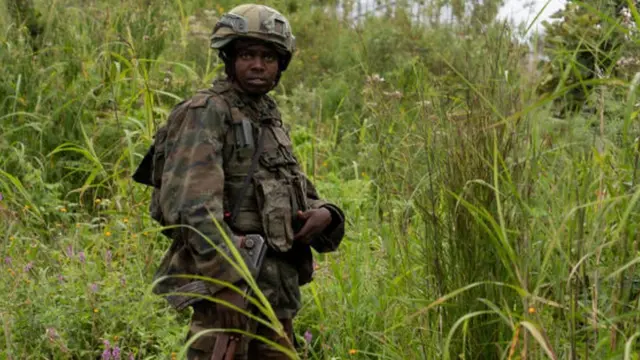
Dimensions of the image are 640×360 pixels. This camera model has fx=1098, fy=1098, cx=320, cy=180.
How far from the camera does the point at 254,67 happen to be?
3590 mm

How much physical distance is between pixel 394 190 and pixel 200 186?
231 centimetres

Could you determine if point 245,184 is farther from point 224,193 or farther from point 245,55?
point 245,55

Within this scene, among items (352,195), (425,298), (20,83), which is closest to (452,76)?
(352,195)

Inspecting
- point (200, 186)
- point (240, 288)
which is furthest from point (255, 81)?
point (240, 288)

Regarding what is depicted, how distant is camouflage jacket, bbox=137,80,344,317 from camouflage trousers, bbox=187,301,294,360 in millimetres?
91

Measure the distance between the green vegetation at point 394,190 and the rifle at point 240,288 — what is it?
0.29 metres

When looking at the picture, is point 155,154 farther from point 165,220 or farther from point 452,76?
point 452,76

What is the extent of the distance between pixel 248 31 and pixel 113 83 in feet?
11.1

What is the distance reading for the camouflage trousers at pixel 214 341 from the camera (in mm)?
3537

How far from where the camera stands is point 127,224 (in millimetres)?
5766

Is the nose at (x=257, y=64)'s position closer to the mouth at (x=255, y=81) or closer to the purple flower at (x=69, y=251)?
the mouth at (x=255, y=81)

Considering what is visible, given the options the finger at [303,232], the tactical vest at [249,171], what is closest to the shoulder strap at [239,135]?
the tactical vest at [249,171]

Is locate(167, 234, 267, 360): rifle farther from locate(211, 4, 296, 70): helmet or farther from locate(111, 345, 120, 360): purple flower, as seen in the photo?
locate(111, 345, 120, 360): purple flower

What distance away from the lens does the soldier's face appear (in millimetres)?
3596
